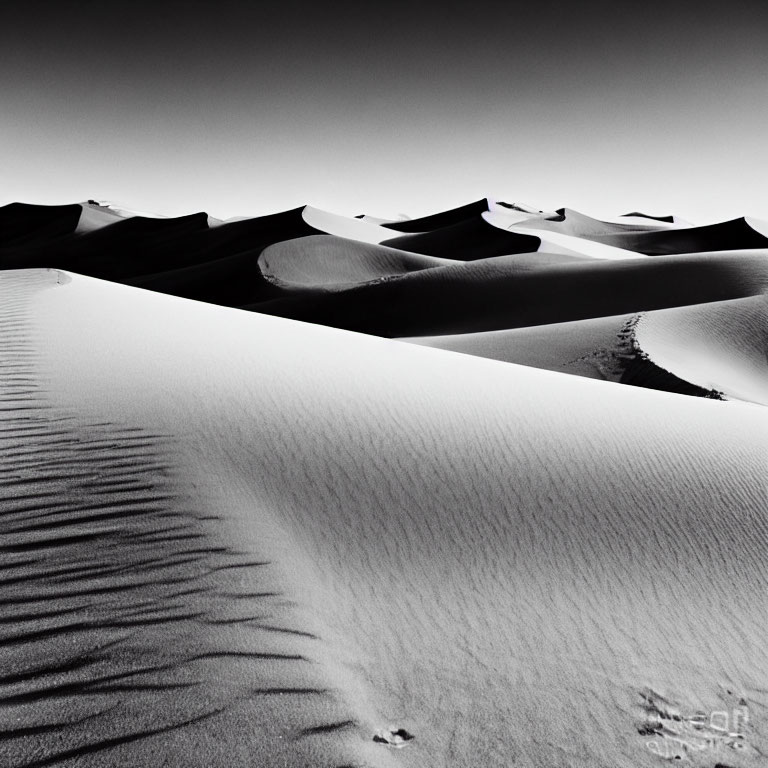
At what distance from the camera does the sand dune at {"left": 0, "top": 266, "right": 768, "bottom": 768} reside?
206cm

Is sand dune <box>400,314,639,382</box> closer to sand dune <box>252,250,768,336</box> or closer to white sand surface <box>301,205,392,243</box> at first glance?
sand dune <box>252,250,768,336</box>

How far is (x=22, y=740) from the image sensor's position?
178 centimetres

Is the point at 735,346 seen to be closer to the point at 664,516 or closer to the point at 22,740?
the point at 664,516

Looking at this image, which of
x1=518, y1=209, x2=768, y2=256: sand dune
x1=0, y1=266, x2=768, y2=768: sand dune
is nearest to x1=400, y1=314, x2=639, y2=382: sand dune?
→ x1=0, y1=266, x2=768, y2=768: sand dune

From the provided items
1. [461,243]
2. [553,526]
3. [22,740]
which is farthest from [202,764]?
[461,243]

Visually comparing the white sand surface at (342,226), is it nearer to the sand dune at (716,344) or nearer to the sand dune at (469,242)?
the sand dune at (469,242)

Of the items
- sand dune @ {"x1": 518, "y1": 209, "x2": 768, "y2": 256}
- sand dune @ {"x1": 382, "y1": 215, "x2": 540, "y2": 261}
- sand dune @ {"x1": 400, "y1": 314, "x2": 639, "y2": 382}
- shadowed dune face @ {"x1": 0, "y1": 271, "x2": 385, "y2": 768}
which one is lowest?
shadowed dune face @ {"x1": 0, "y1": 271, "x2": 385, "y2": 768}

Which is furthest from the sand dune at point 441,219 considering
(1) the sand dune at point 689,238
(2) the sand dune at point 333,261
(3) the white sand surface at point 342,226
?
(2) the sand dune at point 333,261

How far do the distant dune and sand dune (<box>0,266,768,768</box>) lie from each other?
1 cm

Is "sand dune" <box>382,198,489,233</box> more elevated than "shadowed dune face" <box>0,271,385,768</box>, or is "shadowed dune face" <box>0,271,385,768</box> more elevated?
"sand dune" <box>382,198,489,233</box>

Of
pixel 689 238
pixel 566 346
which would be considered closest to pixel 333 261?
pixel 566 346

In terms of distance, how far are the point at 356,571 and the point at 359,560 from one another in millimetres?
79

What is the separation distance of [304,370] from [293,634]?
295 centimetres

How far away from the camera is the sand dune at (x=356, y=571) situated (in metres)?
2.06
